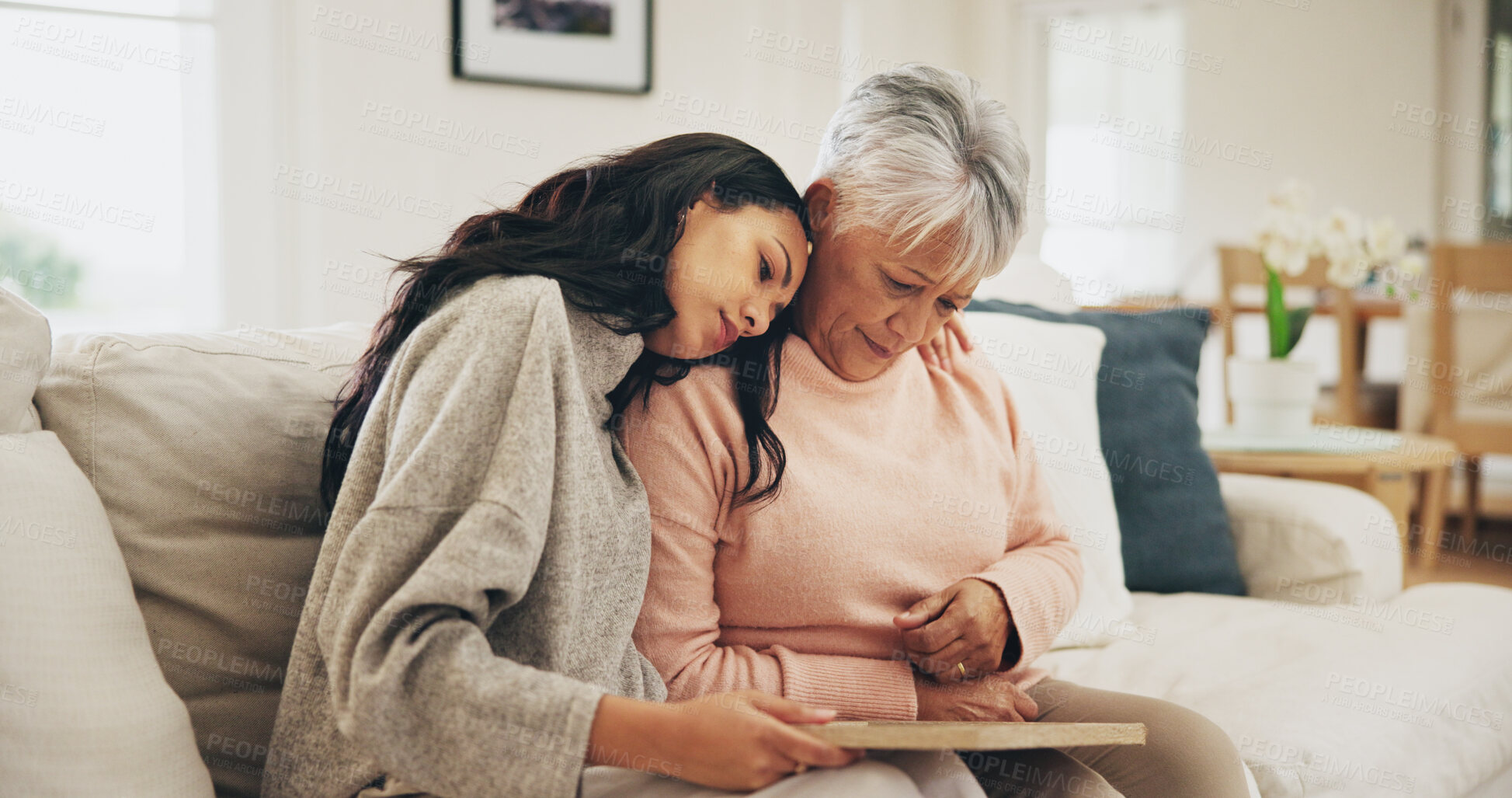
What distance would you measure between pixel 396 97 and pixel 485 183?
31 centimetres

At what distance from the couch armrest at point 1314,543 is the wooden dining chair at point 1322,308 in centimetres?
209

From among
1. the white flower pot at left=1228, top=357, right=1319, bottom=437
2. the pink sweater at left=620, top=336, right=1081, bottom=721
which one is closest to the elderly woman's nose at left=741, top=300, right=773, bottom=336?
the pink sweater at left=620, top=336, right=1081, bottom=721

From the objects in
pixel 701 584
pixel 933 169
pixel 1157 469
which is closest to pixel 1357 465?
pixel 1157 469

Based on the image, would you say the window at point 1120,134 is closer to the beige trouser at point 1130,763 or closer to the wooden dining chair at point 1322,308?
the wooden dining chair at point 1322,308

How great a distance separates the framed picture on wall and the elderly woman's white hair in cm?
199

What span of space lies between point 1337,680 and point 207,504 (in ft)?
4.47

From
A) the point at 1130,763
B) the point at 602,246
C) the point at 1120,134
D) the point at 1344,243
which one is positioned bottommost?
the point at 1130,763

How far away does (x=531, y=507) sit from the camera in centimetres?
81

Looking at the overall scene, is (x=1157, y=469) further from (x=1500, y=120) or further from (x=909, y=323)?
(x=1500, y=120)

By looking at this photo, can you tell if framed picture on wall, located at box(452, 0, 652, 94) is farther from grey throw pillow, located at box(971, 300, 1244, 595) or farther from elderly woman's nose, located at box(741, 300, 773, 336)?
elderly woman's nose, located at box(741, 300, 773, 336)

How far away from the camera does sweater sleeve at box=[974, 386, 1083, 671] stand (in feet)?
3.87

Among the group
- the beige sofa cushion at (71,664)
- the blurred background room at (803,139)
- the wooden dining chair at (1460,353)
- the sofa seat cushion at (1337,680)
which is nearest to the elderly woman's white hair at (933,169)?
the sofa seat cushion at (1337,680)

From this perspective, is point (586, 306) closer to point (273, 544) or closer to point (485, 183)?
point (273, 544)

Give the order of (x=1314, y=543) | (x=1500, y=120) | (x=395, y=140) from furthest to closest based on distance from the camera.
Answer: (x=1500, y=120), (x=395, y=140), (x=1314, y=543)
